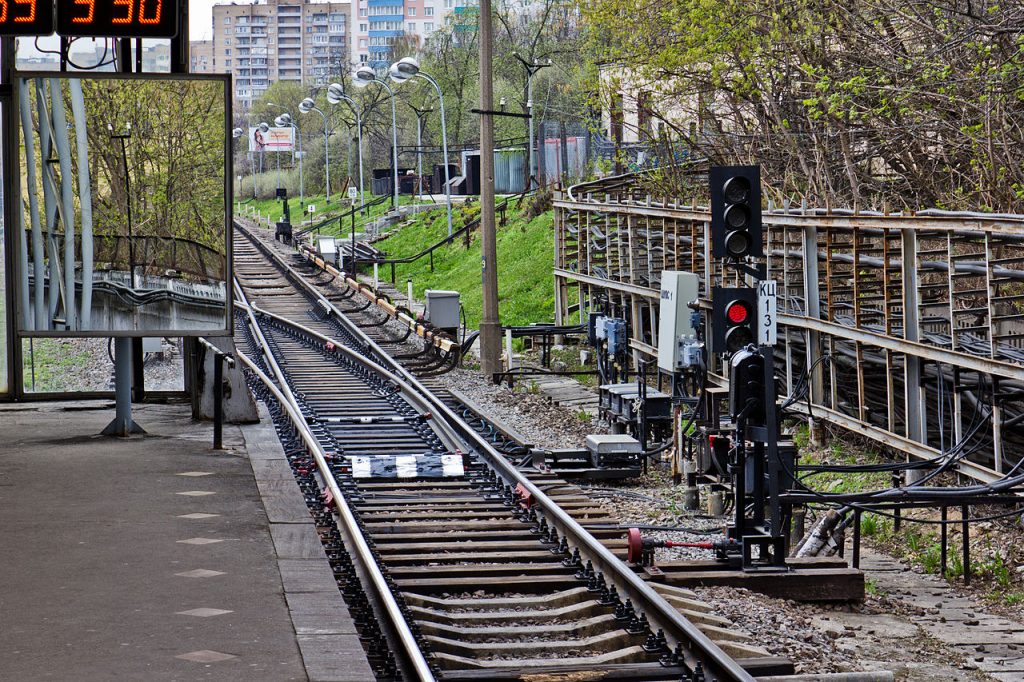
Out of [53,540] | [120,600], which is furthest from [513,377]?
[120,600]

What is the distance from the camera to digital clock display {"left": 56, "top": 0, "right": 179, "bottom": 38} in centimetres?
1446

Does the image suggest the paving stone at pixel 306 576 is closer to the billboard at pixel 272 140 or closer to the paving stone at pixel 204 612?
the paving stone at pixel 204 612

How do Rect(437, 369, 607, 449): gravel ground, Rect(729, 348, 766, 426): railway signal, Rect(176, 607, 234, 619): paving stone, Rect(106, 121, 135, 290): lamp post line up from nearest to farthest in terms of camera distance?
Rect(176, 607, 234, 619): paving stone < Rect(729, 348, 766, 426): railway signal < Rect(106, 121, 135, 290): lamp post < Rect(437, 369, 607, 449): gravel ground

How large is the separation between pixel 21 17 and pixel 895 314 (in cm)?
1137

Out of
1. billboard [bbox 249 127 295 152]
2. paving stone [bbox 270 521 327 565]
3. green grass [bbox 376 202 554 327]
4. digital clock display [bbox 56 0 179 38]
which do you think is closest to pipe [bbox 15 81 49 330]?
digital clock display [bbox 56 0 179 38]

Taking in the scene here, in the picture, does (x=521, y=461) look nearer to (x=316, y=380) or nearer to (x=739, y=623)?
(x=739, y=623)

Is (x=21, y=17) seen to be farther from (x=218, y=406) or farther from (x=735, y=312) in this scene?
(x=735, y=312)

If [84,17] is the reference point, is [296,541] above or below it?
below

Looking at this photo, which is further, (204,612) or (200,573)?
(200,573)

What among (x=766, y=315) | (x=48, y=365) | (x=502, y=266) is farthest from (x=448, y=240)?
(x=766, y=315)

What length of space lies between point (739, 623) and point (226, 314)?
8.27 meters

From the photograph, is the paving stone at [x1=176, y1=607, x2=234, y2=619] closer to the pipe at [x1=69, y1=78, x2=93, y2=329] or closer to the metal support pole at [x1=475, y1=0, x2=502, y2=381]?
the pipe at [x1=69, y1=78, x2=93, y2=329]

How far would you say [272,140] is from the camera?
11462 centimetres

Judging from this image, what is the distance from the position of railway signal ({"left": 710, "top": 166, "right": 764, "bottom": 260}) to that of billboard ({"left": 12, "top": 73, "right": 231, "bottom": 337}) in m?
6.39
